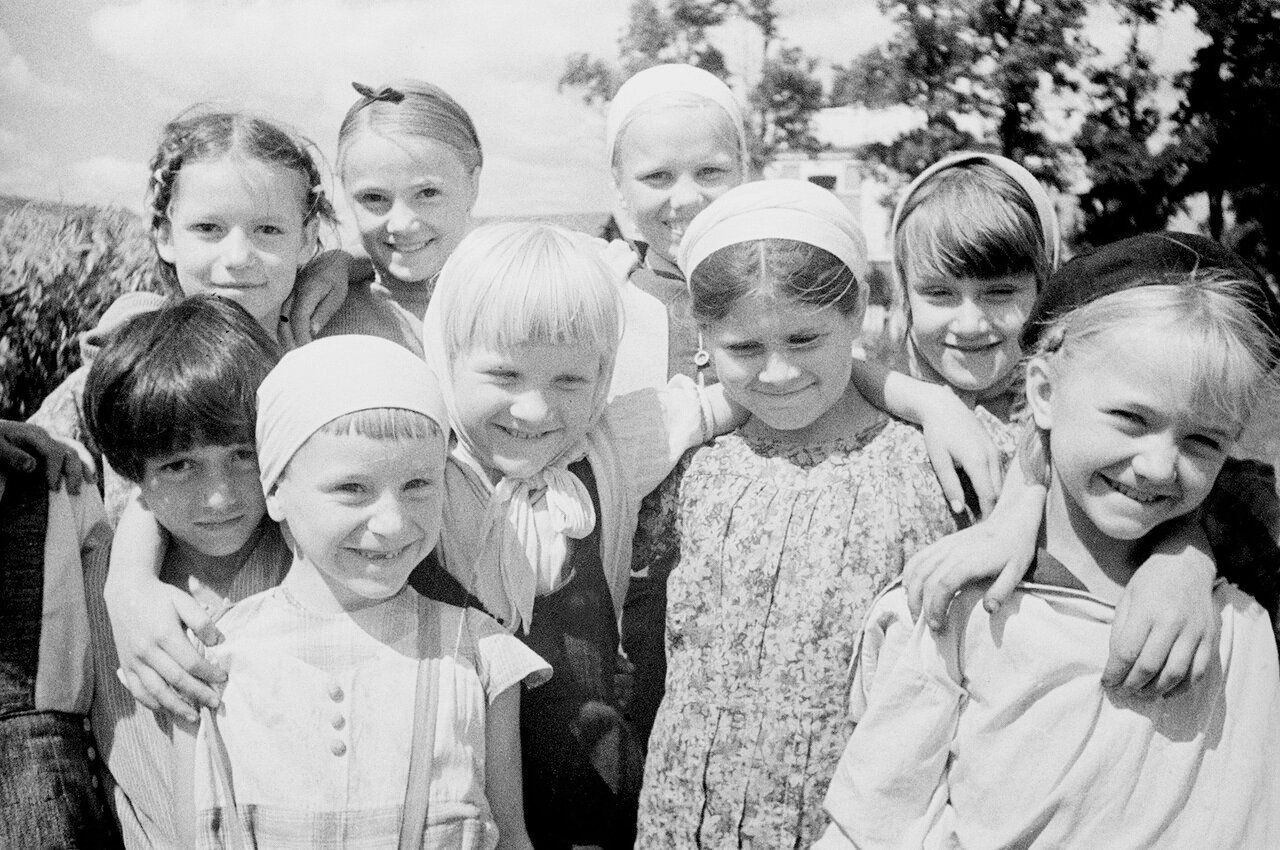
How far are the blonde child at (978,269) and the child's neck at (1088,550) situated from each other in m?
0.60

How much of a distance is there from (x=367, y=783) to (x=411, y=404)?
0.78 m

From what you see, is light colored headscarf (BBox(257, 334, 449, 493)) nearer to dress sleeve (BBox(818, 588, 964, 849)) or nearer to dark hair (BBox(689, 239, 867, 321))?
dark hair (BBox(689, 239, 867, 321))

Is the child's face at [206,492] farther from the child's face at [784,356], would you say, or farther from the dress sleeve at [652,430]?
the child's face at [784,356]

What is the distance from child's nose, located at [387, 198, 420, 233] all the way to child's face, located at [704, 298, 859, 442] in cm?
125

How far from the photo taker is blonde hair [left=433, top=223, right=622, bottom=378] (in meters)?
2.53

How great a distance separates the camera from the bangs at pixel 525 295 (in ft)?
8.31

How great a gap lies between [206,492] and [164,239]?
1028 mm

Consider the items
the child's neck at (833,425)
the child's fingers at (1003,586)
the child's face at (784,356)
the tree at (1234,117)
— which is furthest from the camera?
the tree at (1234,117)

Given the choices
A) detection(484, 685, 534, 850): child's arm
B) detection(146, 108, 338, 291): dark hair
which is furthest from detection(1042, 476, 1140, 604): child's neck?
detection(146, 108, 338, 291): dark hair

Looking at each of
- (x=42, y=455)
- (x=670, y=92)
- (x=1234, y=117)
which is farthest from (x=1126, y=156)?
(x=42, y=455)

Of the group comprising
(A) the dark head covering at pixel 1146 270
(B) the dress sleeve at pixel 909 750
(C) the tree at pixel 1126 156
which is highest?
(C) the tree at pixel 1126 156

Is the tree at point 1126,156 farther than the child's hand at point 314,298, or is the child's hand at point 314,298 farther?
the tree at point 1126,156

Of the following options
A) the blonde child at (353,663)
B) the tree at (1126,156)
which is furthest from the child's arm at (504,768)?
the tree at (1126,156)

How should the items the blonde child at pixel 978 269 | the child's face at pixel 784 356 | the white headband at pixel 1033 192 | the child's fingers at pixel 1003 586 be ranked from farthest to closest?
1. the white headband at pixel 1033 192
2. the blonde child at pixel 978 269
3. the child's face at pixel 784 356
4. the child's fingers at pixel 1003 586
